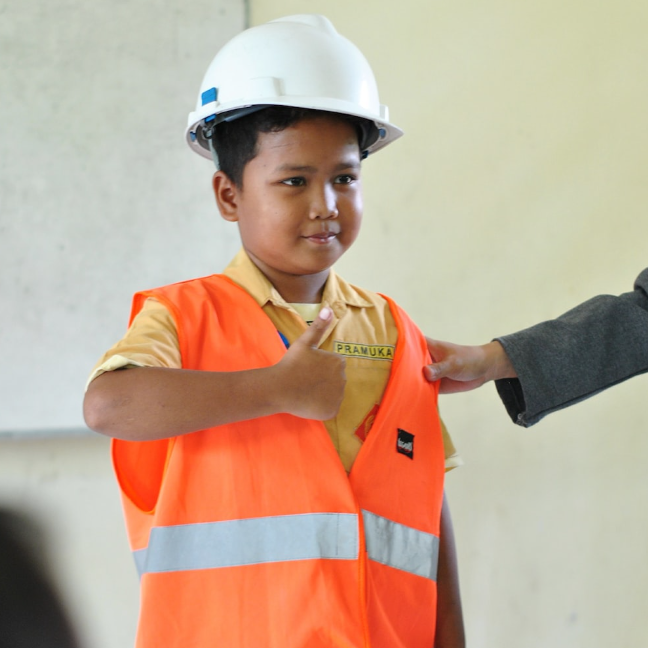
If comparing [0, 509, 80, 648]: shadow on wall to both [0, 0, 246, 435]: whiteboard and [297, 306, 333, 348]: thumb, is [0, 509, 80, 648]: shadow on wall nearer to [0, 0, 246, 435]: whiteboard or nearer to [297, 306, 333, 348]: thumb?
[0, 0, 246, 435]: whiteboard

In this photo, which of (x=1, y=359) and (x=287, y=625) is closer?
(x=287, y=625)

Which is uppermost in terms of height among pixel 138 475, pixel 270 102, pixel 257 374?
pixel 270 102

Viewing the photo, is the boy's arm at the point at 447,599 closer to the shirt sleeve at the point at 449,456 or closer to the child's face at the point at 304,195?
the shirt sleeve at the point at 449,456

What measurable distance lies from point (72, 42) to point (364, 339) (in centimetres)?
134

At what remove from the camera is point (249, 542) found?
3.31 ft

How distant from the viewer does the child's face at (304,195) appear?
3.69 ft

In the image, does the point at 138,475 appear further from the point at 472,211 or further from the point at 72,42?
the point at 72,42

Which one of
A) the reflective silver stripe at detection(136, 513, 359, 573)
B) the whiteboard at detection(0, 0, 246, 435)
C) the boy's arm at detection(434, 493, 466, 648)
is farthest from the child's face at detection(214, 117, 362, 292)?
the whiteboard at detection(0, 0, 246, 435)

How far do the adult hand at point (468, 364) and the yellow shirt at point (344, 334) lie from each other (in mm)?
108

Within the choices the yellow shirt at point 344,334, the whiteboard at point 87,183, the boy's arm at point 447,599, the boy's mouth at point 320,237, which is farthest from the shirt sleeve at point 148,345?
the whiteboard at point 87,183

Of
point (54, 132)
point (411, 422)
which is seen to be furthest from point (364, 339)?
point (54, 132)

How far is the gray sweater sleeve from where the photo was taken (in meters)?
1.33

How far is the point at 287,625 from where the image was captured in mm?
983

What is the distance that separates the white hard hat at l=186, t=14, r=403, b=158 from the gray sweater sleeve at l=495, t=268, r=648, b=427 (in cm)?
50
